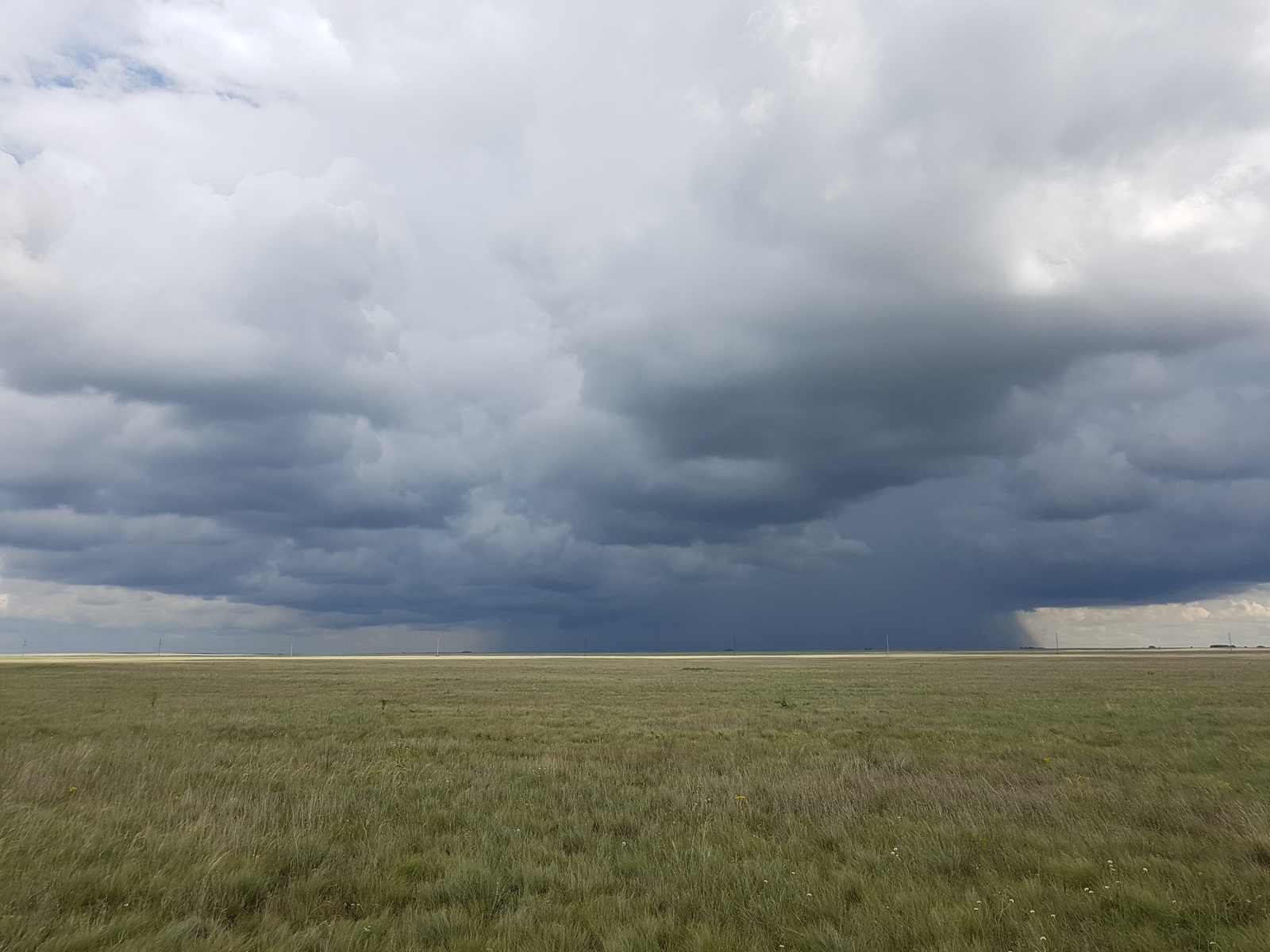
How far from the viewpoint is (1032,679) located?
56.0 m

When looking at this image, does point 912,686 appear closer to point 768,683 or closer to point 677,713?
point 768,683

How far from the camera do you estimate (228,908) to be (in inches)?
286

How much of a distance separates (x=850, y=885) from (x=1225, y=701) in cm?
3588

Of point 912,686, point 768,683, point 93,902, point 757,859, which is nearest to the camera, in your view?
point 93,902

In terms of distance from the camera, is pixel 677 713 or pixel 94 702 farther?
pixel 94 702

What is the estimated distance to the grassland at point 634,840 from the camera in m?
6.65

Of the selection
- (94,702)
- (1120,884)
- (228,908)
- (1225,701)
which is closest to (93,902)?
(228,908)

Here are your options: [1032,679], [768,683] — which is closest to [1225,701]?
[1032,679]

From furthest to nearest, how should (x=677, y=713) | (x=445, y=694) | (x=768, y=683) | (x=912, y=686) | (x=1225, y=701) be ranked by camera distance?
1. (x=768, y=683)
2. (x=912, y=686)
3. (x=445, y=694)
4. (x=1225, y=701)
5. (x=677, y=713)

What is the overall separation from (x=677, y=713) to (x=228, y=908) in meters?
23.9

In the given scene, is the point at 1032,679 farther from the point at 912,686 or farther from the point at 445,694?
the point at 445,694

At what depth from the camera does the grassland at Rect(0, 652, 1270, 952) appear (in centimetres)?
665

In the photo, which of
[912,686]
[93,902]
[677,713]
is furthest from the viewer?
[912,686]

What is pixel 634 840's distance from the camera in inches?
390
